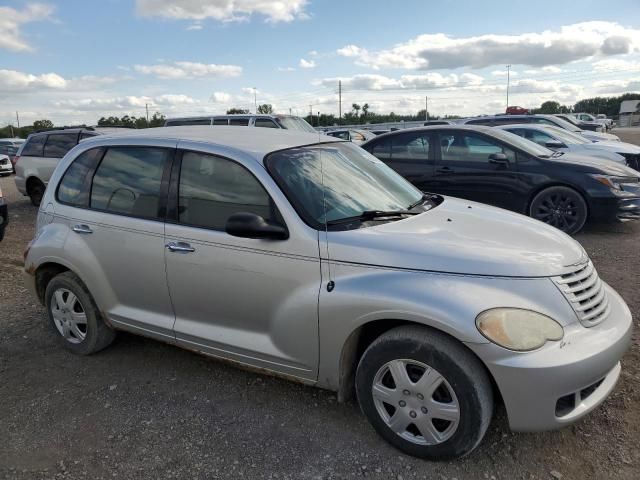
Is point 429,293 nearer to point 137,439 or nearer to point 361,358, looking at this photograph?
point 361,358

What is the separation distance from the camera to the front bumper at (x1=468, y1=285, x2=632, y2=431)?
7.64ft

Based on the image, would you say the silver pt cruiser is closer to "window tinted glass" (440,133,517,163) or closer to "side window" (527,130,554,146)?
"window tinted glass" (440,133,517,163)

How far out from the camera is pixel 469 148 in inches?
295

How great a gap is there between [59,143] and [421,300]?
1153 centimetres

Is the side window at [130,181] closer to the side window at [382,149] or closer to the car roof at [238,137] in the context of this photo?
the car roof at [238,137]

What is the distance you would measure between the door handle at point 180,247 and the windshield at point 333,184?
2.39 ft

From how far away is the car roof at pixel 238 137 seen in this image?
129 inches

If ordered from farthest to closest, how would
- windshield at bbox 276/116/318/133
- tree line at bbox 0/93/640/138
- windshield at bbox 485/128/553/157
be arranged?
tree line at bbox 0/93/640/138
windshield at bbox 276/116/318/133
windshield at bbox 485/128/553/157

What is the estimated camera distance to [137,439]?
117 inches

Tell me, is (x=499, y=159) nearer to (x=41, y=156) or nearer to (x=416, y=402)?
(x=416, y=402)

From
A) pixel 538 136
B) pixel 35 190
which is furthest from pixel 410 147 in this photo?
pixel 35 190

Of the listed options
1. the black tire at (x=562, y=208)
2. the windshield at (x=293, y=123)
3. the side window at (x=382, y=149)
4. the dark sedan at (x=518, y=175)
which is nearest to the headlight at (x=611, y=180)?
the dark sedan at (x=518, y=175)

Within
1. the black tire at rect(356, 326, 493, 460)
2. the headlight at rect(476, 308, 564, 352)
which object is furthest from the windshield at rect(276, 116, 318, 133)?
the headlight at rect(476, 308, 564, 352)

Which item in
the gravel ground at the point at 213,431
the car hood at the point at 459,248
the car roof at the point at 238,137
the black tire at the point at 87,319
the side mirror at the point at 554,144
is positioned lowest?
the gravel ground at the point at 213,431
